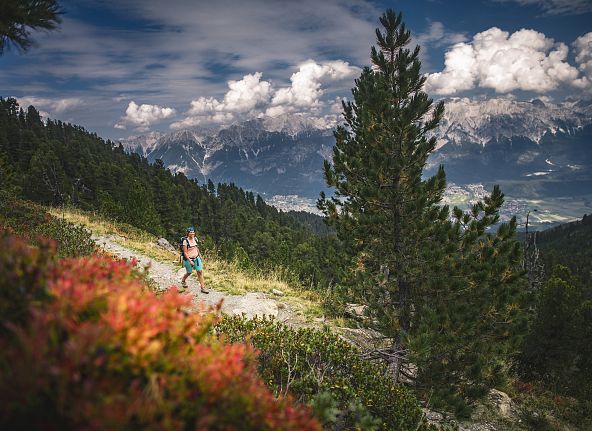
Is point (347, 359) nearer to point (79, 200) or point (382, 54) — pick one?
A: point (382, 54)

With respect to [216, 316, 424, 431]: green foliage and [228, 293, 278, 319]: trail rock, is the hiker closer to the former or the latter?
[228, 293, 278, 319]: trail rock

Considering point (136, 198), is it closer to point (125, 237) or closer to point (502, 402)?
point (125, 237)

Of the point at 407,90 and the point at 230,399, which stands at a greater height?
the point at 407,90

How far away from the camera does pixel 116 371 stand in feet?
6.96

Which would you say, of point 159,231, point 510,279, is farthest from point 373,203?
point 159,231

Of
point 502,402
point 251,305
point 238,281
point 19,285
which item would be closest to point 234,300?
point 251,305

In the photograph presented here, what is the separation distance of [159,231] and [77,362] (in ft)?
194

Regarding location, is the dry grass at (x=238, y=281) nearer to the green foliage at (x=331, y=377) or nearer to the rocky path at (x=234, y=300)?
the rocky path at (x=234, y=300)

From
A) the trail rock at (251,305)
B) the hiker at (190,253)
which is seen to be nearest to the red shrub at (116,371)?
the trail rock at (251,305)

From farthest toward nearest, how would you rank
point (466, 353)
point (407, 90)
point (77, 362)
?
1. point (407, 90)
2. point (466, 353)
3. point (77, 362)

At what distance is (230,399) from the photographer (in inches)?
95.7

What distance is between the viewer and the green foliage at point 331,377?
5121 mm

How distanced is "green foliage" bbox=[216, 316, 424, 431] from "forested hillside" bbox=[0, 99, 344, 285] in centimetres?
682

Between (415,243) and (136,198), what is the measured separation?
52286 mm
